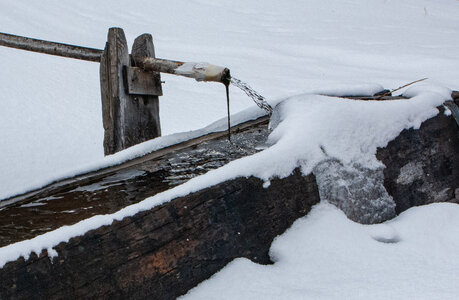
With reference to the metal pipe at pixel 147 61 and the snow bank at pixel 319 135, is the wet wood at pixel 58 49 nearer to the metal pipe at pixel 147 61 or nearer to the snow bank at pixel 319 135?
the metal pipe at pixel 147 61

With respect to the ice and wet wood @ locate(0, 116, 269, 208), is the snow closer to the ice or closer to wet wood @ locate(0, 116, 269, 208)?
wet wood @ locate(0, 116, 269, 208)

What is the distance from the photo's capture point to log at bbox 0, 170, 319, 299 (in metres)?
1.50

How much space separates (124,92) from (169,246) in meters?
2.00

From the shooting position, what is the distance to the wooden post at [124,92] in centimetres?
349

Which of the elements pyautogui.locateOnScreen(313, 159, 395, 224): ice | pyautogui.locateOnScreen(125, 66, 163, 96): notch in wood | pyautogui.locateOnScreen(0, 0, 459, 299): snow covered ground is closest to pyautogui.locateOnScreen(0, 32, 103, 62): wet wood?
pyautogui.locateOnScreen(125, 66, 163, 96): notch in wood

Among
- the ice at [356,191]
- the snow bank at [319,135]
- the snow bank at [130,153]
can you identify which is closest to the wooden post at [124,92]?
the snow bank at [130,153]

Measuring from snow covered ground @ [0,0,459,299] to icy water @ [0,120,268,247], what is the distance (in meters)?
0.12

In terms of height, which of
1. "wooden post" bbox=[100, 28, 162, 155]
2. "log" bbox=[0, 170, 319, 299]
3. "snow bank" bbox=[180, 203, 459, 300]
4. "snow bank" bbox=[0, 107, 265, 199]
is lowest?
"snow bank" bbox=[180, 203, 459, 300]

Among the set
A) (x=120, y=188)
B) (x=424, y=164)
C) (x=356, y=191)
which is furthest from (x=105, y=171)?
(x=424, y=164)

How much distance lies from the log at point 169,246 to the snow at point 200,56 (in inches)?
44.0

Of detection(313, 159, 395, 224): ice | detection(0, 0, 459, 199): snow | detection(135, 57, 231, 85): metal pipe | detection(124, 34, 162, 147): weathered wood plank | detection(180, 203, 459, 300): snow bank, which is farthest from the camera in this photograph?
detection(0, 0, 459, 199): snow

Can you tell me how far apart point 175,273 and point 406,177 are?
1.34 m

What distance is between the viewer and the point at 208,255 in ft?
5.99

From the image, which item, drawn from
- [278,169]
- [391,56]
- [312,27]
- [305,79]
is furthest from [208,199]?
[312,27]
